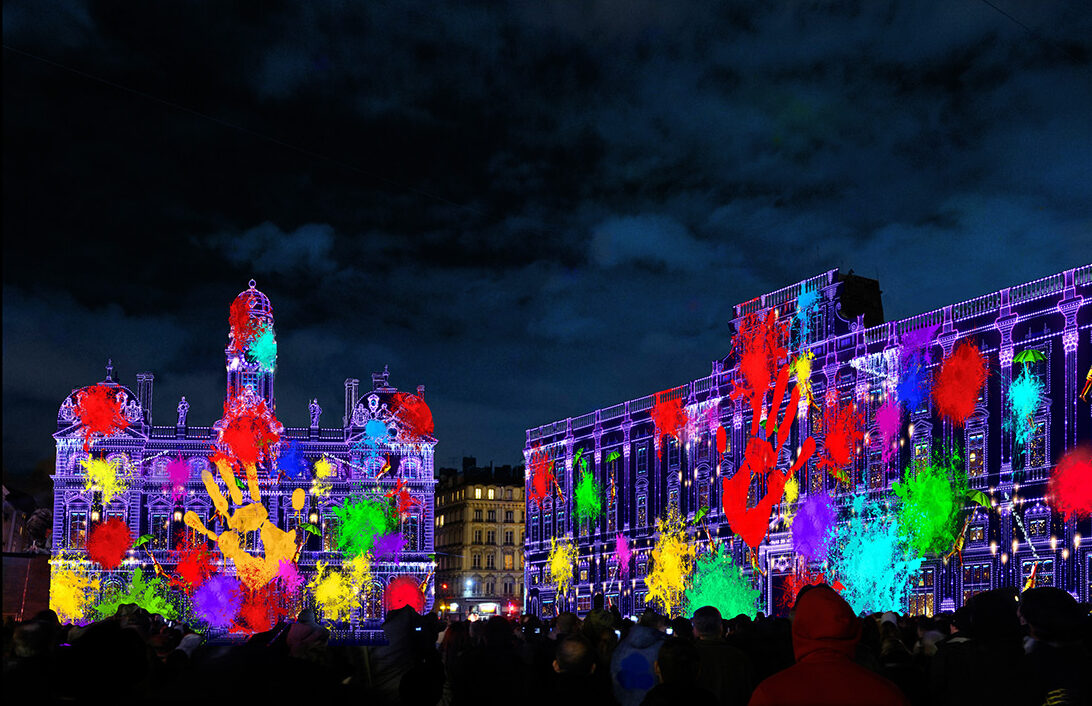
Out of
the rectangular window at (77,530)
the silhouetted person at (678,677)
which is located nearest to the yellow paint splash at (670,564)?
the rectangular window at (77,530)

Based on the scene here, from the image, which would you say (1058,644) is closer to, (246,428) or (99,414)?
(246,428)

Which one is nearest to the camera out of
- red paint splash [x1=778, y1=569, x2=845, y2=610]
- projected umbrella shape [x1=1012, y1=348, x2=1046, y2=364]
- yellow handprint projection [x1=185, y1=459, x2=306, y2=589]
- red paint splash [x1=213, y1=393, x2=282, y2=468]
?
projected umbrella shape [x1=1012, y1=348, x2=1046, y2=364]

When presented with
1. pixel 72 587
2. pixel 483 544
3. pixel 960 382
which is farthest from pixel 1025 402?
pixel 483 544

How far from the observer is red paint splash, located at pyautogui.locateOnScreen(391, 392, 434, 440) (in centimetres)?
7581

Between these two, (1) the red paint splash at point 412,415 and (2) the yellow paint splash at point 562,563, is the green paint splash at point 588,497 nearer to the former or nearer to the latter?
(2) the yellow paint splash at point 562,563

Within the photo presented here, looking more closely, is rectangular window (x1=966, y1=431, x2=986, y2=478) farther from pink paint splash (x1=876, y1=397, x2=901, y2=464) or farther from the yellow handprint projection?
the yellow handprint projection

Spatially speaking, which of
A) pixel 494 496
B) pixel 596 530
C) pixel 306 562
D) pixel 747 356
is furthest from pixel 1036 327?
pixel 494 496

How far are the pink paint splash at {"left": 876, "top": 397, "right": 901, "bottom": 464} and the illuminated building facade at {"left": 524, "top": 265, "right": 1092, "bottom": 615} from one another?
30cm

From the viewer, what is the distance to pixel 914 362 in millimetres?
46656

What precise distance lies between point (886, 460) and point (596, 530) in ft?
77.0

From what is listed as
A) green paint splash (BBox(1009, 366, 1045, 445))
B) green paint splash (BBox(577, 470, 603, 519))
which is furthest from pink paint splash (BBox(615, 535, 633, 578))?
green paint splash (BBox(1009, 366, 1045, 445))

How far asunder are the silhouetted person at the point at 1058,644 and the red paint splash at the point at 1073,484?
3618 centimetres

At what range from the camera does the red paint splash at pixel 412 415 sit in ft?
249

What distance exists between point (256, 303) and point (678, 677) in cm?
5429
